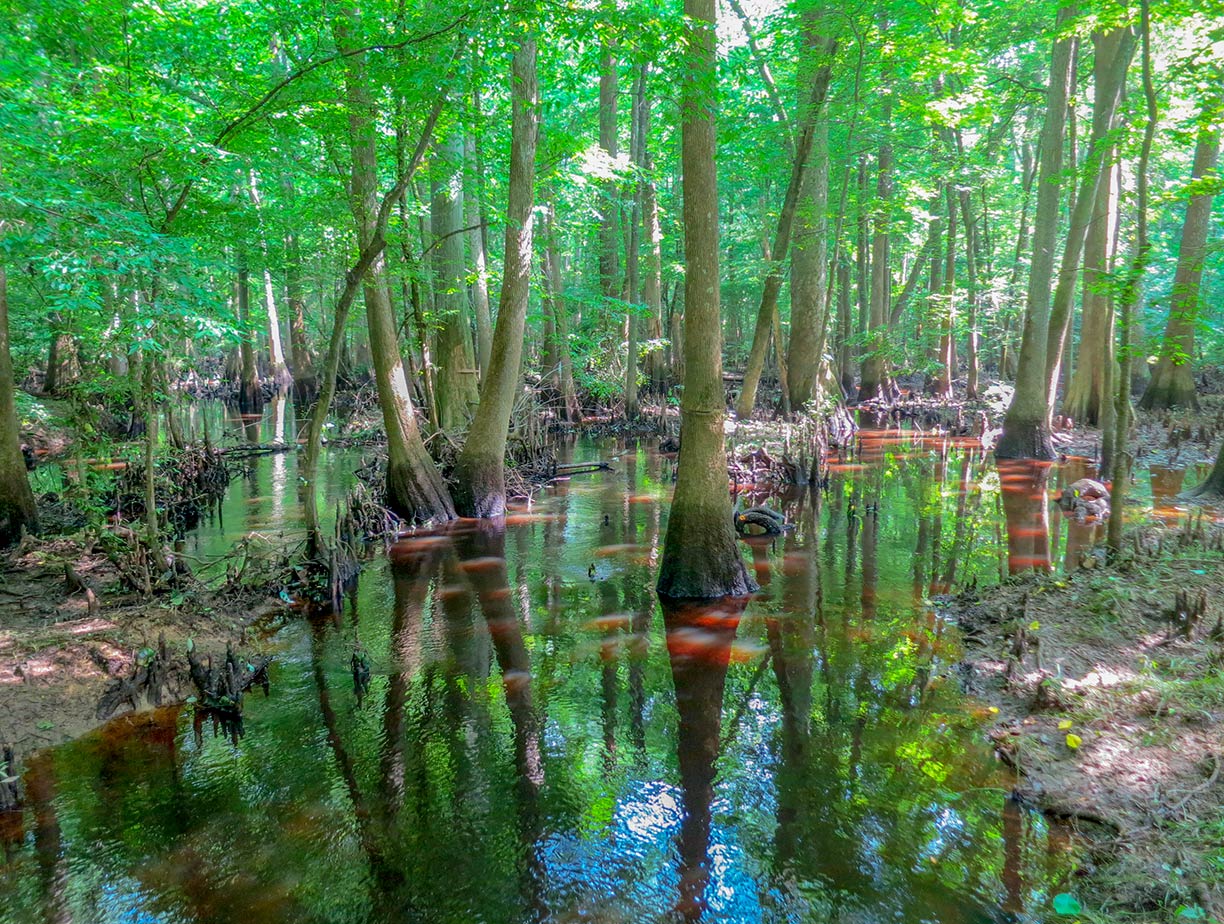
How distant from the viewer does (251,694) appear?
5082mm

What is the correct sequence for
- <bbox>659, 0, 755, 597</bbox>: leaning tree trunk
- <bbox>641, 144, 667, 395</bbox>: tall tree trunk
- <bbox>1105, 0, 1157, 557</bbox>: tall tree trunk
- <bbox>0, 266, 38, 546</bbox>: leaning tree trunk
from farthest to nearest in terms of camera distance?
<bbox>641, 144, 667, 395</bbox>: tall tree trunk → <bbox>0, 266, 38, 546</bbox>: leaning tree trunk → <bbox>659, 0, 755, 597</bbox>: leaning tree trunk → <bbox>1105, 0, 1157, 557</bbox>: tall tree trunk

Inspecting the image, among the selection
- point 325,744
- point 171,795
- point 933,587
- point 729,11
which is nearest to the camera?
point 171,795

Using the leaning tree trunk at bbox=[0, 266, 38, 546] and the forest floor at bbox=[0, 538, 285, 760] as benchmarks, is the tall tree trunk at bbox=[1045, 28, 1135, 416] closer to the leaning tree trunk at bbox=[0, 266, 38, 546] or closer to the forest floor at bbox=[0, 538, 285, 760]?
the forest floor at bbox=[0, 538, 285, 760]

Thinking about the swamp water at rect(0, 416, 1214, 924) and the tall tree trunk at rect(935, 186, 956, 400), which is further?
the tall tree trunk at rect(935, 186, 956, 400)

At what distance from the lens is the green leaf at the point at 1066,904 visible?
292cm

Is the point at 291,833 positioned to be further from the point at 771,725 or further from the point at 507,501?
the point at 507,501

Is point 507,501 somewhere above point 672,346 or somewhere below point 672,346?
below

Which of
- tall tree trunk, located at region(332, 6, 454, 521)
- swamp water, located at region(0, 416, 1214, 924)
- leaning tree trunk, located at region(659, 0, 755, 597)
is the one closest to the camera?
swamp water, located at region(0, 416, 1214, 924)

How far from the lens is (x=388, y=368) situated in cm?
918

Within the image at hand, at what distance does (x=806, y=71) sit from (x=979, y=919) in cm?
1214

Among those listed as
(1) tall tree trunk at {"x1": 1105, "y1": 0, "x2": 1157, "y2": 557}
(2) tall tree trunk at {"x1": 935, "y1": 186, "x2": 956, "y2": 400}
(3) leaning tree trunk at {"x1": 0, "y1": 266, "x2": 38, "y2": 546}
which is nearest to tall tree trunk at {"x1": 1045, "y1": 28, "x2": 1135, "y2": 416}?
(1) tall tree trunk at {"x1": 1105, "y1": 0, "x2": 1157, "y2": 557}

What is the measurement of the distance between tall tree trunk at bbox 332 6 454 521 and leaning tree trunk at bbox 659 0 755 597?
3110 millimetres

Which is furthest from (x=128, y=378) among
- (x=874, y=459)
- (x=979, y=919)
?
(x=874, y=459)

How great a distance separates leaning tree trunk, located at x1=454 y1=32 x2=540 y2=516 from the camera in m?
9.34
